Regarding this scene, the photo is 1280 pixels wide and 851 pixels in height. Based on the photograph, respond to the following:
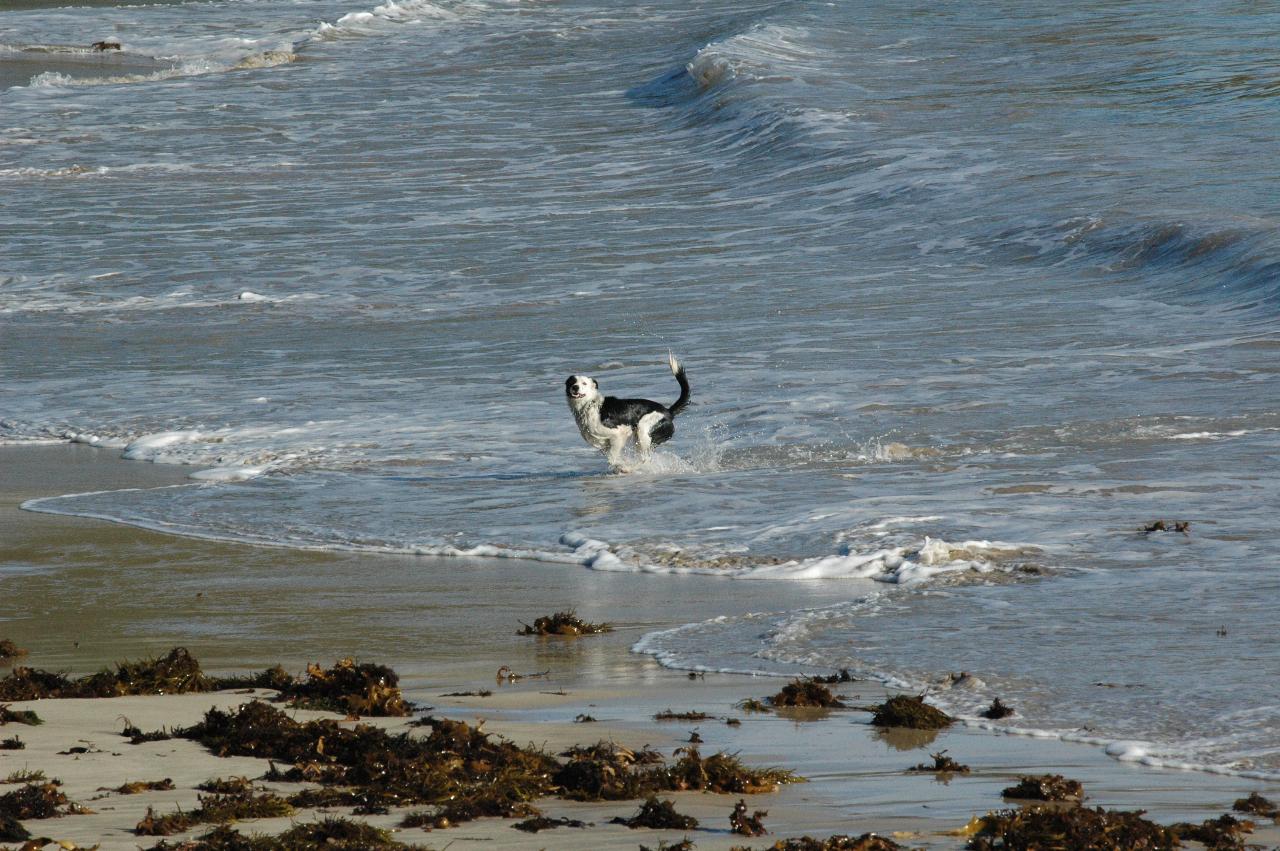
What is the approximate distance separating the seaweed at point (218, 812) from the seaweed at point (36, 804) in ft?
0.66

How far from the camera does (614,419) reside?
9.69m

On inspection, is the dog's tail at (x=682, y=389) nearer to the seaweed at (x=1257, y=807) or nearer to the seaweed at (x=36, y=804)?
the seaweed at (x=1257, y=807)

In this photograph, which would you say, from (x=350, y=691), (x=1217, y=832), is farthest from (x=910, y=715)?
(x=350, y=691)

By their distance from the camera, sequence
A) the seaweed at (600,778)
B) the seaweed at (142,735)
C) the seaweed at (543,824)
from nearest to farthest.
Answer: the seaweed at (543,824)
the seaweed at (600,778)
the seaweed at (142,735)

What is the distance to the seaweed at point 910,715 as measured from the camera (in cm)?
496

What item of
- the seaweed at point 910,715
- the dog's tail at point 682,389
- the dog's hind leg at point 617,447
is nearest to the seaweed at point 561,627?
the seaweed at point 910,715

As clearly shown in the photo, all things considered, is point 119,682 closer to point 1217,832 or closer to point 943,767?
point 943,767

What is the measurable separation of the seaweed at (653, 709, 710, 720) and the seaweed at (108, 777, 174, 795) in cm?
150

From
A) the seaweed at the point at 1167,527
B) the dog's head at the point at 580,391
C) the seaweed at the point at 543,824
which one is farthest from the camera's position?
the dog's head at the point at 580,391

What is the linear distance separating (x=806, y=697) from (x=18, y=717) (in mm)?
2311

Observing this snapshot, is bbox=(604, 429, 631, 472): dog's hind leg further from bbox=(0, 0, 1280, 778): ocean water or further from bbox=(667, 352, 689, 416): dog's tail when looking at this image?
bbox=(667, 352, 689, 416): dog's tail

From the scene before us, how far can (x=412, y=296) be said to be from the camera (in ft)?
54.3

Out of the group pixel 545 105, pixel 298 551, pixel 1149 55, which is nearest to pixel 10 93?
pixel 545 105

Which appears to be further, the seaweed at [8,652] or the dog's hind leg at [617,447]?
the dog's hind leg at [617,447]
